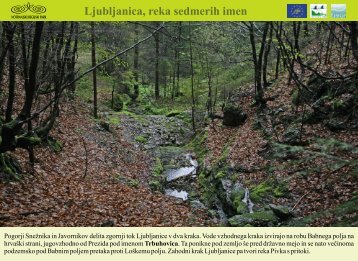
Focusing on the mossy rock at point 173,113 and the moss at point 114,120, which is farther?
the mossy rock at point 173,113

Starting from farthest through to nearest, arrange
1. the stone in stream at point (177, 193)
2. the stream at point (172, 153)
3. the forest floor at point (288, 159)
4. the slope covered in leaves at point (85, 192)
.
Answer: the stone in stream at point (177, 193) → the stream at point (172, 153) → the slope covered in leaves at point (85, 192) → the forest floor at point (288, 159)

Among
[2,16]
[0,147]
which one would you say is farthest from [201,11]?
[0,147]

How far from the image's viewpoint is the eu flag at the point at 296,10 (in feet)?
18.6

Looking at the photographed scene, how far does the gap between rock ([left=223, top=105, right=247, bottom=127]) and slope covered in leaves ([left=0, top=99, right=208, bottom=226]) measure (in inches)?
169

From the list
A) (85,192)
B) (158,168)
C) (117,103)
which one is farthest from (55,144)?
(117,103)

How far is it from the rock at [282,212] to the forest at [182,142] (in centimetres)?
3

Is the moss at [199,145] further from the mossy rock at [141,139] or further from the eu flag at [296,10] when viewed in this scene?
the eu flag at [296,10]

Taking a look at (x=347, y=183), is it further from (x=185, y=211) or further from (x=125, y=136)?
(x=125, y=136)

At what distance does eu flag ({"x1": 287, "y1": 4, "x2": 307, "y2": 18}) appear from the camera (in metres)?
Result: 5.66

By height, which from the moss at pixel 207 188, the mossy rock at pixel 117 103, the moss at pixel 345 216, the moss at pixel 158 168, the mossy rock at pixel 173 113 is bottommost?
the moss at pixel 207 188

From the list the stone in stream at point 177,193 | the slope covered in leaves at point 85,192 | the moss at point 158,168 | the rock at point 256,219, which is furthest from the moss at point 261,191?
the moss at point 158,168

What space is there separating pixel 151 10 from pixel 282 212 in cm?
483

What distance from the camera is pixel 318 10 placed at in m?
5.67

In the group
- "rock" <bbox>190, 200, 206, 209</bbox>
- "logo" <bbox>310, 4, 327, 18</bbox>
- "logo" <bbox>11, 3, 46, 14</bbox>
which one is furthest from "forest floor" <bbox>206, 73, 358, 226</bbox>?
"logo" <bbox>11, 3, 46, 14</bbox>
